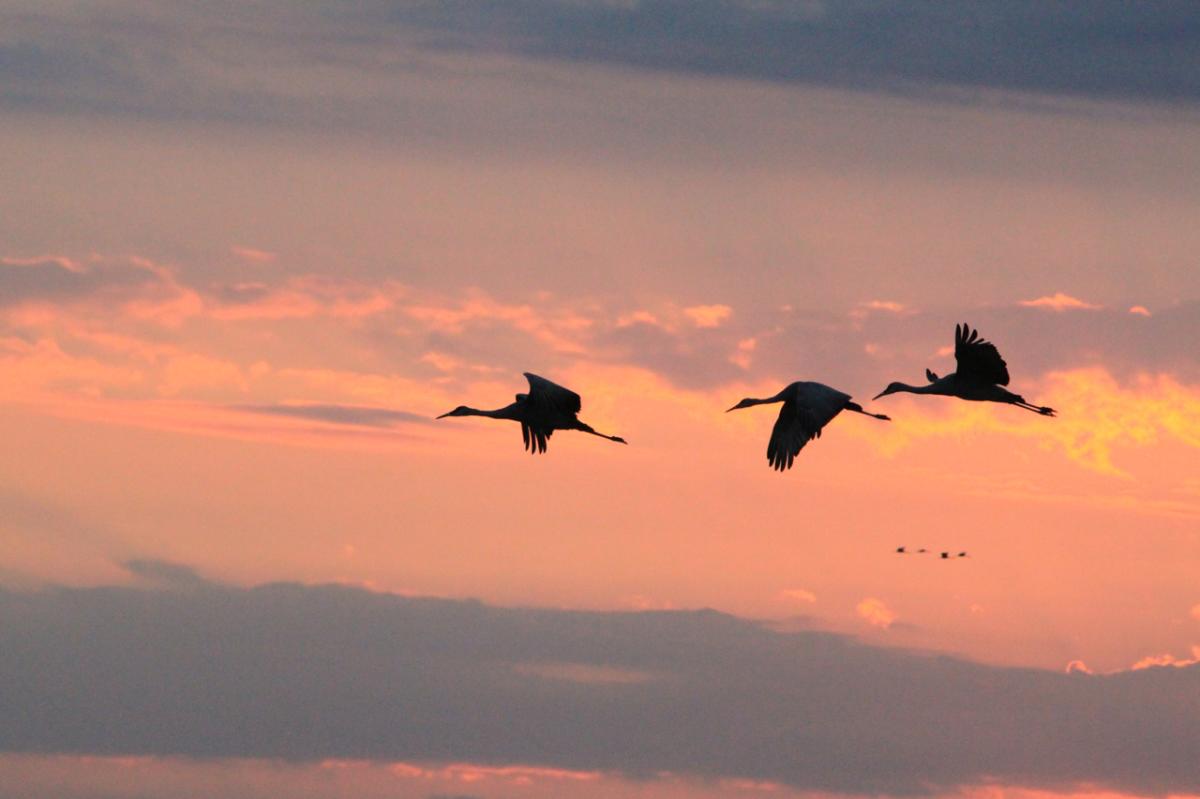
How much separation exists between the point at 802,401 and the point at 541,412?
28.7 ft

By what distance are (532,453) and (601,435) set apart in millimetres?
2591

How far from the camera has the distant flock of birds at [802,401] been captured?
108375 mm

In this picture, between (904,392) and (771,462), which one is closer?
(771,462)

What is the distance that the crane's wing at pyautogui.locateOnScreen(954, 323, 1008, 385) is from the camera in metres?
110

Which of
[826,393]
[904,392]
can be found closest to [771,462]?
[826,393]

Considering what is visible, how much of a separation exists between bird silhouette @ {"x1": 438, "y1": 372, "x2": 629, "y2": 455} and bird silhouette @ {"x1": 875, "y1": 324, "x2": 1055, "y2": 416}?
10.8 m

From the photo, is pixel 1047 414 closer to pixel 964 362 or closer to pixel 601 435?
pixel 964 362

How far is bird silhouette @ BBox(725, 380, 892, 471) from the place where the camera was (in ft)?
355

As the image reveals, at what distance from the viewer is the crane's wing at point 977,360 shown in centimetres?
10950

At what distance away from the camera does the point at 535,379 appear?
108562 mm

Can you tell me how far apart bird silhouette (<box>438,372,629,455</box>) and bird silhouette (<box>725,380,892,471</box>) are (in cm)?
639

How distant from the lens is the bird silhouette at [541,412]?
108 meters

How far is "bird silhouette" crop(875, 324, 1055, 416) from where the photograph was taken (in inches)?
4323

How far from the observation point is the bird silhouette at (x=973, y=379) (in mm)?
109812
